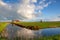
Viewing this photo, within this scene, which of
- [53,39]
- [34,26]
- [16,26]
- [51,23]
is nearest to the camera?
[53,39]

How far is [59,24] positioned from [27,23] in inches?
318

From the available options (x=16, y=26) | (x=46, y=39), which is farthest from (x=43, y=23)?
(x=46, y=39)

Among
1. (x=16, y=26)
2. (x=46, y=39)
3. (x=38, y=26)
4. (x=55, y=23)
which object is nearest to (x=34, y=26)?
(x=38, y=26)

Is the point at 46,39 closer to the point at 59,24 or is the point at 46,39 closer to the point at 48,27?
the point at 48,27

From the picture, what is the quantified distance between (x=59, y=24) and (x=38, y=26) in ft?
18.8

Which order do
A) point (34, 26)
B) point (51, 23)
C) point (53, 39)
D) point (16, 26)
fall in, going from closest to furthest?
point (53, 39) → point (34, 26) → point (51, 23) → point (16, 26)

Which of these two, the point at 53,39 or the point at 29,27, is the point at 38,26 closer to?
the point at 29,27

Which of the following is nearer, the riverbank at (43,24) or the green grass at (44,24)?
the riverbank at (43,24)

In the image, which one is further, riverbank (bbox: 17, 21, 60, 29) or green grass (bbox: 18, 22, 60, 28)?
green grass (bbox: 18, 22, 60, 28)

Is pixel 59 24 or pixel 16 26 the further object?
pixel 16 26

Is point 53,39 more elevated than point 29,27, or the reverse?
point 29,27

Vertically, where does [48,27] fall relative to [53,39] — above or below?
above

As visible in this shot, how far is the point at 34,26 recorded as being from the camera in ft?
122

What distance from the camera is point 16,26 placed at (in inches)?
1802
